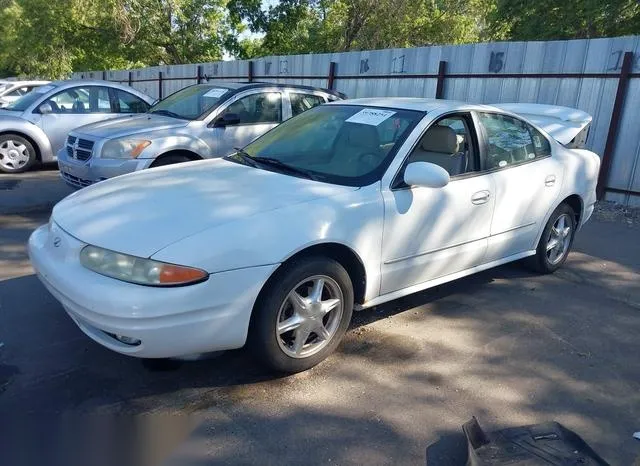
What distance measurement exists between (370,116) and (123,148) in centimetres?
343

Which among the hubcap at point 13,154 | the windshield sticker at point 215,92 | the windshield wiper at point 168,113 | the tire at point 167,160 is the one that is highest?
the windshield sticker at point 215,92

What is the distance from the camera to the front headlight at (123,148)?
6184 millimetres

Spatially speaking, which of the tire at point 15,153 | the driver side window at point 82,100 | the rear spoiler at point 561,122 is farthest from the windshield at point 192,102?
the rear spoiler at point 561,122

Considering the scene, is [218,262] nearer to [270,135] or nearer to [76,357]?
[76,357]

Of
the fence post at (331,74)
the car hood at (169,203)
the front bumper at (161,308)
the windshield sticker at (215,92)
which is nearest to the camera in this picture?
the front bumper at (161,308)

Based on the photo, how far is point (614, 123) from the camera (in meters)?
7.82

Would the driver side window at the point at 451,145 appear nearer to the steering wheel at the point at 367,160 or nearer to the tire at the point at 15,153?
the steering wheel at the point at 367,160

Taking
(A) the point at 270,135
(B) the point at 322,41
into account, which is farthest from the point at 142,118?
(B) the point at 322,41

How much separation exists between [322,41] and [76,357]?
2390cm

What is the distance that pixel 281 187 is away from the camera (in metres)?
3.35

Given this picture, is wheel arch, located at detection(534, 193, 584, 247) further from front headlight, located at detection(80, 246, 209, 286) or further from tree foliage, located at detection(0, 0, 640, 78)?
tree foliage, located at detection(0, 0, 640, 78)

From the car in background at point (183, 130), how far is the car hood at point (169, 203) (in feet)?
8.35

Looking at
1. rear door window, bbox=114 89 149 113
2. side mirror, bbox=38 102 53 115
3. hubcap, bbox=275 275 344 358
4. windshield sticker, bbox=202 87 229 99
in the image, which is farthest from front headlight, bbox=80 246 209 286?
rear door window, bbox=114 89 149 113

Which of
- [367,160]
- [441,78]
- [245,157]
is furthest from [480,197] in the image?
[441,78]
